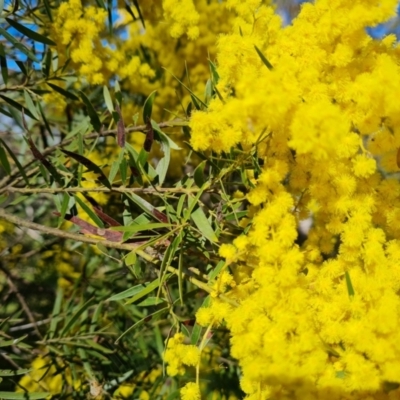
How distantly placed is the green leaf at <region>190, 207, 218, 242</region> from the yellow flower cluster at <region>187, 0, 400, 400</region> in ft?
0.16

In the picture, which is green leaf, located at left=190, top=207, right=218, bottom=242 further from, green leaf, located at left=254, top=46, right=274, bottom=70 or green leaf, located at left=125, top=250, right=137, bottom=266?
green leaf, located at left=254, top=46, right=274, bottom=70

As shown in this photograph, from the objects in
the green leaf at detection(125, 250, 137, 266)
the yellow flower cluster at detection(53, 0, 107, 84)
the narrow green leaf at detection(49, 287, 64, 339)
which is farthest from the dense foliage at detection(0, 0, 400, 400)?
the narrow green leaf at detection(49, 287, 64, 339)

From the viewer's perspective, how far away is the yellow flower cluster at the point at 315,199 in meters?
0.63

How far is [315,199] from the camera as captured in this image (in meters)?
0.75

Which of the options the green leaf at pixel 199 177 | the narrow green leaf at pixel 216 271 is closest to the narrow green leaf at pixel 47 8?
the green leaf at pixel 199 177

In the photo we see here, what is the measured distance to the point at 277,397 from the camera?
2.24ft

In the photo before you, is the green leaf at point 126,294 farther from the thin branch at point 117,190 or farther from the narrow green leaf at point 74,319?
the narrow green leaf at point 74,319

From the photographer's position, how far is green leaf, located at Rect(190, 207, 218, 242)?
2.55 feet

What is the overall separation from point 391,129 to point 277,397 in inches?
13.2

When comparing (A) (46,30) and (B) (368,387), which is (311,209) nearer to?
(B) (368,387)

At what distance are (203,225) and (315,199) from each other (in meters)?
0.14

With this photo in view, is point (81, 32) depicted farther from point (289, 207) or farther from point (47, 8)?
point (289, 207)

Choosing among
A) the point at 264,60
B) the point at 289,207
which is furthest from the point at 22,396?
the point at 264,60

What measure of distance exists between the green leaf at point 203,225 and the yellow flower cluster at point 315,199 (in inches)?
1.9
